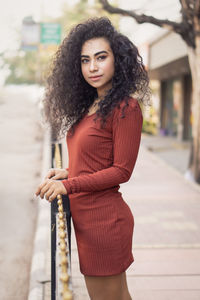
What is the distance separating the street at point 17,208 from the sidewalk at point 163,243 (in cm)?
45

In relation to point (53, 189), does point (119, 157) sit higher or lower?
higher

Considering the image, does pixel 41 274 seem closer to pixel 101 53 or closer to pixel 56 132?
pixel 56 132

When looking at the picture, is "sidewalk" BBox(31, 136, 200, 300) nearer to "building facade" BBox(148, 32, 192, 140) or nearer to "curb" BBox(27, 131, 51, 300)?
"curb" BBox(27, 131, 51, 300)

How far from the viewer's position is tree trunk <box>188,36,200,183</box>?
788 centimetres

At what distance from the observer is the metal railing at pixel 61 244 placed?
123cm

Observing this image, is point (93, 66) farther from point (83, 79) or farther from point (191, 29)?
point (191, 29)

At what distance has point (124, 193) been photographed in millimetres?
7367

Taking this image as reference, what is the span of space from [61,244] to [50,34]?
17.8 m

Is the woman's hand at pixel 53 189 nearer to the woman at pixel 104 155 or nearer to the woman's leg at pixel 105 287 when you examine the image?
the woman at pixel 104 155

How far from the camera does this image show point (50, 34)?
1836 centimetres

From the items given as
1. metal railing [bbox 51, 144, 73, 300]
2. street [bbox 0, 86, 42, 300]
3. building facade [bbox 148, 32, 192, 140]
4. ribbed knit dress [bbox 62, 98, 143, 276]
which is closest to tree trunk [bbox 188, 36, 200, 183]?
street [bbox 0, 86, 42, 300]

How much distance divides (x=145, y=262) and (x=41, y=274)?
101 cm

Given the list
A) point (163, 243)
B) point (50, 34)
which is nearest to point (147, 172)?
point (163, 243)

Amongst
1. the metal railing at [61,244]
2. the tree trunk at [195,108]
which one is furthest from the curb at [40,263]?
the tree trunk at [195,108]
